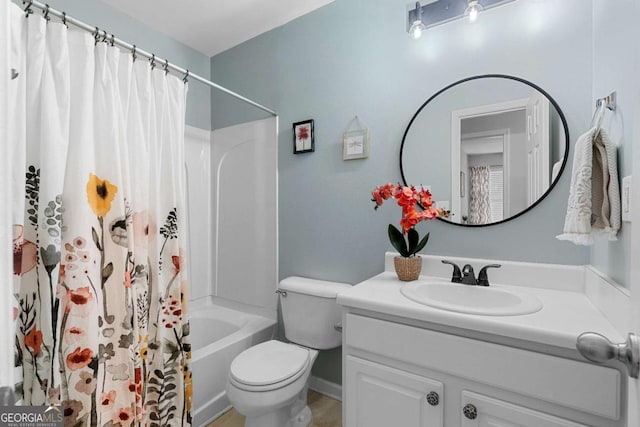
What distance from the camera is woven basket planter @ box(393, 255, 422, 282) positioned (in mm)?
1441

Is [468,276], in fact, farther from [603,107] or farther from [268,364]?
[268,364]

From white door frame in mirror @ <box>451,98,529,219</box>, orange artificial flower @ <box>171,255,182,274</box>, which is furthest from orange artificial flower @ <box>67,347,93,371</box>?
white door frame in mirror @ <box>451,98,529,219</box>

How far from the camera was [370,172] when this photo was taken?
1.76m

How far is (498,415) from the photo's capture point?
0.94 metres

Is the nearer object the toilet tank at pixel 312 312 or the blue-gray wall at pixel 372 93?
the blue-gray wall at pixel 372 93

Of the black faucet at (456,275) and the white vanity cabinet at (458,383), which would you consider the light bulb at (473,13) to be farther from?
the white vanity cabinet at (458,383)

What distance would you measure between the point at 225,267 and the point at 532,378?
208cm

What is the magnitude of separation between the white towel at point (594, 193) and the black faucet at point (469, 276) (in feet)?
1.27

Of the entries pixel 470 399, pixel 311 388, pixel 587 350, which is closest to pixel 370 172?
pixel 470 399

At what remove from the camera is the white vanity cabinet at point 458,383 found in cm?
83

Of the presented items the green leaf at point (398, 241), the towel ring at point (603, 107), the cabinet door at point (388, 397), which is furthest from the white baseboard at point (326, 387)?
the towel ring at point (603, 107)

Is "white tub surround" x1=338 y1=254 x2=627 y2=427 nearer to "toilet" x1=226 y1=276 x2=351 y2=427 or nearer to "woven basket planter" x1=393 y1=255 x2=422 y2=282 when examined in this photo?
"woven basket planter" x1=393 y1=255 x2=422 y2=282

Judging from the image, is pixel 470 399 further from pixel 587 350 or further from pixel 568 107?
pixel 568 107

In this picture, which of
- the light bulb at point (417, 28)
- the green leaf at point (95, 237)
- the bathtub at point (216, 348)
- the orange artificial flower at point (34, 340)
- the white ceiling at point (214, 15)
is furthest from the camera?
the white ceiling at point (214, 15)
